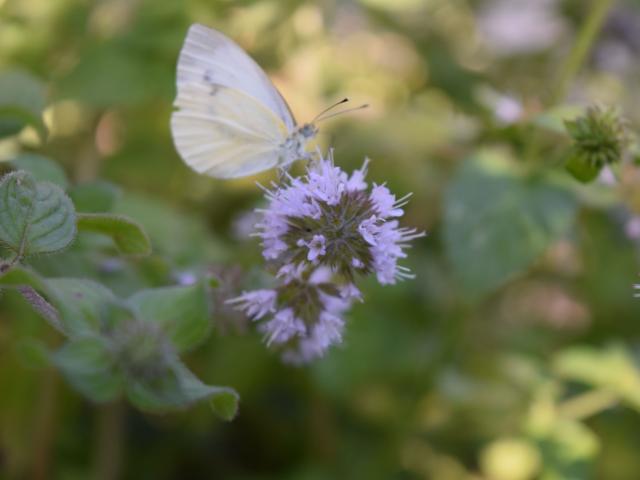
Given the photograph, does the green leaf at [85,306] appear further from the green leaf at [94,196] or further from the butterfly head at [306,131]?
the butterfly head at [306,131]

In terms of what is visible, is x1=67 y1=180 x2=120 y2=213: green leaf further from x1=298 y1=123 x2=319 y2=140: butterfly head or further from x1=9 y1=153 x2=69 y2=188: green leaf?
x1=298 y1=123 x2=319 y2=140: butterfly head

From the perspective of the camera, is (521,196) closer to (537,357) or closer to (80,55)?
(537,357)

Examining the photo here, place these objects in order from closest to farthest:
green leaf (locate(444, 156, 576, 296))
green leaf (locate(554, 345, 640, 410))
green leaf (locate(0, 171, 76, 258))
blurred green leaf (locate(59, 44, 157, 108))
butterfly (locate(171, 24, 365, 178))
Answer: green leaf (locate(0, 171, 76, 258))
butterfly (locate(171, 24, 365, 178))
green leaf (locate(444, 156, 576, 296))
green leaf (locate(554, 345, 640, 410))
blurred green leaf (locate(59, 44, 157, 108))

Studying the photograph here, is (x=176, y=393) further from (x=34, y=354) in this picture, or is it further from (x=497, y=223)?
(x=497, y=223)

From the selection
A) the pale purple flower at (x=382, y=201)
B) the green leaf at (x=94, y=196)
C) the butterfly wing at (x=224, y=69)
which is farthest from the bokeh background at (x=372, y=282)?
the pale purple flower at (x=382, y=201)

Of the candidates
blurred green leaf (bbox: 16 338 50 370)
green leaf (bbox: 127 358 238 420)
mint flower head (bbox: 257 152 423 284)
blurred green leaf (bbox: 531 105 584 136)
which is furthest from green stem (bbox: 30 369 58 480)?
blurred green leaf (bbox: 531 105 584 136)

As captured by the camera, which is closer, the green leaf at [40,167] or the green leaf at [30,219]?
the green leaf at [30,219]
